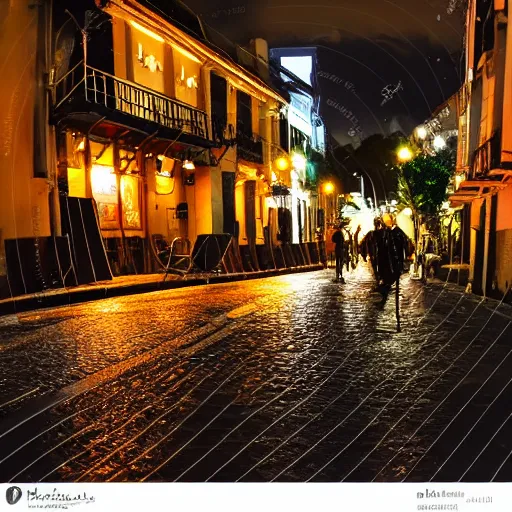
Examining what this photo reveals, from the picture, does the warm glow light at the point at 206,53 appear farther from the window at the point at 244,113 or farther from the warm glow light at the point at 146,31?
the window at the point at 244,113

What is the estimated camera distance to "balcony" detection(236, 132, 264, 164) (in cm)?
2416

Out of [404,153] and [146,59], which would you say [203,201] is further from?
[404,153]

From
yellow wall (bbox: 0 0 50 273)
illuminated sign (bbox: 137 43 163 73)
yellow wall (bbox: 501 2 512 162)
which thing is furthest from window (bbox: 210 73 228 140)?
yellow wall (bbox: 501 2 512 162)

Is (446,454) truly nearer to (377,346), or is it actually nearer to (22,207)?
(377,346)

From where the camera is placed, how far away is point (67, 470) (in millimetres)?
3529

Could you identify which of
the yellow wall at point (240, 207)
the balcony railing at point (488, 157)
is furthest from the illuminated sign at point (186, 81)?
the balcony railing at point (488, 157)

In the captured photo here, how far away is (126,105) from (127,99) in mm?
174

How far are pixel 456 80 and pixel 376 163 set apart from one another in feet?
83.3

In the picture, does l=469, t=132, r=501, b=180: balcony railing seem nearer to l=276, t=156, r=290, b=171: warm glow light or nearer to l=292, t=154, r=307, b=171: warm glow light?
l=276, t=156, r=290, b=171: warm glow light

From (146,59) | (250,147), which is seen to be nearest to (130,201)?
(146,59)

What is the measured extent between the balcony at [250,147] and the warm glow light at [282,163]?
1038 mm

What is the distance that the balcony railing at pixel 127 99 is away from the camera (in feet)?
48.6

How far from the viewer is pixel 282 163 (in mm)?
24594
